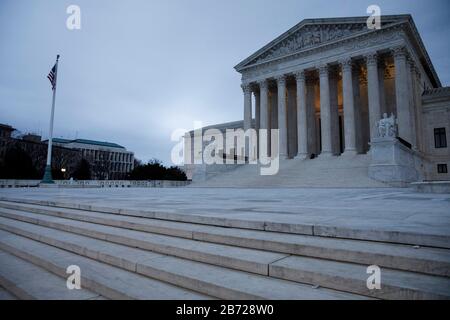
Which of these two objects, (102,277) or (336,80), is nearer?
(102,277)

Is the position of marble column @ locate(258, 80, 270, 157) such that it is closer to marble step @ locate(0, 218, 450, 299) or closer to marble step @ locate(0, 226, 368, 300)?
marble step @ locate(0, 226, 368, 300)

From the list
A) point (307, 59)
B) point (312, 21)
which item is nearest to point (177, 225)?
point (307, 59)

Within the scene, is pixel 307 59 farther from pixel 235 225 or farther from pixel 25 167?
pixel 25 167

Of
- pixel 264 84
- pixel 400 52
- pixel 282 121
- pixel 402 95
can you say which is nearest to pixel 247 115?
pixel 264 84

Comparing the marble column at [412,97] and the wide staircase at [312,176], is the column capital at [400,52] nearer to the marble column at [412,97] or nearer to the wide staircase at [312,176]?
the marble column at [412,97]

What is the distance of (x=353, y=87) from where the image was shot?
36000 mm

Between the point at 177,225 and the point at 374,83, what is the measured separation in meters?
32.9

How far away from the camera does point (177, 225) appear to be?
5414 mm

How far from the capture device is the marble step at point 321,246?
10.3ft

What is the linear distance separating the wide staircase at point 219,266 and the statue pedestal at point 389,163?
66.4 feet

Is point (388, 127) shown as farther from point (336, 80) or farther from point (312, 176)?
point (336, 80)

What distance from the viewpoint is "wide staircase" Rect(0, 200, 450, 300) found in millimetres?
3041

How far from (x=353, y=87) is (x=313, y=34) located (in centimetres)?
853

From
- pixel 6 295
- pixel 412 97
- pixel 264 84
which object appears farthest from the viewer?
pixel 264 84
